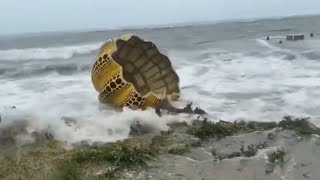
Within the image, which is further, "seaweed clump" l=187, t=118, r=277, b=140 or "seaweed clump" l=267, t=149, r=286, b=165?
"seaweed clump" l=187, t=118, r=277, b=140

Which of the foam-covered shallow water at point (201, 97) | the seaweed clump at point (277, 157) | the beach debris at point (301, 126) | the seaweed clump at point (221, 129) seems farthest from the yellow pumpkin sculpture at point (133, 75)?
the seaweed clump at point (277, 157)

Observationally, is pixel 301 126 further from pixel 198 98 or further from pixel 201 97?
pixel 201 97

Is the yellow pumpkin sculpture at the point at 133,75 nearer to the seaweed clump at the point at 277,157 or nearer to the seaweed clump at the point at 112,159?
the seaweed clump at the point at 112,159

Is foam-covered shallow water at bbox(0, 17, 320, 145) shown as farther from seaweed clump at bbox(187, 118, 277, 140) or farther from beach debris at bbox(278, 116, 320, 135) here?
seaweed clump at bbox(187, 118, 277, 140)

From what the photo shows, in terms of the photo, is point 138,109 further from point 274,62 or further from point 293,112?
point 274,62

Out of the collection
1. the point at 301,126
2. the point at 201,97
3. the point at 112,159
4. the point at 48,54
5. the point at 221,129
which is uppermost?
the point at 112,159

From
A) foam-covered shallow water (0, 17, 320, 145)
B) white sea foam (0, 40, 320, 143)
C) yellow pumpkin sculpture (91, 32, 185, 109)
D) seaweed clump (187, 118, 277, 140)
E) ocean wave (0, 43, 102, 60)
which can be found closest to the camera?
seaweed clump (187, 118, 277, 140)

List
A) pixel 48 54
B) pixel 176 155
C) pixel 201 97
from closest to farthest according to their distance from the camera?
pixel 176 155, pixel 201 97, pixel 48 54

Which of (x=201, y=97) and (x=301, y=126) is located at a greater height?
(x=301, y=126)

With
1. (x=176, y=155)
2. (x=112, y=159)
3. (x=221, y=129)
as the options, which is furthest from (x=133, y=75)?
(x=112, y=159)

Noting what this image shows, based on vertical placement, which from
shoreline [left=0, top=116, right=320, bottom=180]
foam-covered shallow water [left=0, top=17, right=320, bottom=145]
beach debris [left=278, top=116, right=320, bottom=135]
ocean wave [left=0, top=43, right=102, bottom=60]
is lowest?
ocean wave [left=0, top=43, right=102, bottom=60]

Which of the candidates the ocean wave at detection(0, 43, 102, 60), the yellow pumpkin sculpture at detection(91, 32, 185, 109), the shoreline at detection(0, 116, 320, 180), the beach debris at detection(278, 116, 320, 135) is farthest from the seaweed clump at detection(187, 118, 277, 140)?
the ocean wave at detection(0, 43, 102, 60)

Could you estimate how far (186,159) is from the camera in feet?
22.4

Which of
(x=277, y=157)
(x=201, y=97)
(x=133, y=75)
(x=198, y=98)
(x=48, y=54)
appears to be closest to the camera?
(x=277, y=157)
